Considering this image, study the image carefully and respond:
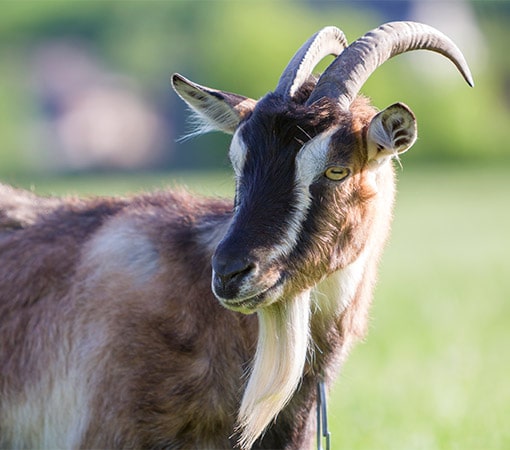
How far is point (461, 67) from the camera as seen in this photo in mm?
5332

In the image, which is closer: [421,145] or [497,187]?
[497,187]

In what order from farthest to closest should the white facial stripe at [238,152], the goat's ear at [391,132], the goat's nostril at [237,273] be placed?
1. the white facial stripe at [238,152]
2. the goat's ear at [391,132]
3. the goat's nostril at [237,273]

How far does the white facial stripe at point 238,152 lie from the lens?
491 centimetres

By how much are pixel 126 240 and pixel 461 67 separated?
190 centimetres

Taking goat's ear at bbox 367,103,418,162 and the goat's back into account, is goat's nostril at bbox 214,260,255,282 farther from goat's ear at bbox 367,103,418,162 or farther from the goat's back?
goat's ear at bbox 367,103,418,162

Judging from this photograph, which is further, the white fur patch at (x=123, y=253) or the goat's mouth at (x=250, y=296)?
the white fur patch at (x=123, y=253)

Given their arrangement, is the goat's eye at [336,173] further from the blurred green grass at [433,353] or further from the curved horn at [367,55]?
the blurred green grass at [433,353]

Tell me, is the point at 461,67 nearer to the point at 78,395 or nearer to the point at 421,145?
the point at 78,395

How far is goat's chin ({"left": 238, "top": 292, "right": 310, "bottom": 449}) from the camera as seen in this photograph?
4973mm

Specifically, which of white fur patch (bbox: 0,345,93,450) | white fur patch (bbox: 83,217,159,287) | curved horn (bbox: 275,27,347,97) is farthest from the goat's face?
white fur patch (bbox: 0,345,93,450)

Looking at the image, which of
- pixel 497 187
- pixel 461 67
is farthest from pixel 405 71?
pixel 461 67

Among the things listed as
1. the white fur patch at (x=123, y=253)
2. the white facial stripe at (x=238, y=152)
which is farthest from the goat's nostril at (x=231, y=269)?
the white fur patch at (x=123, y=253)

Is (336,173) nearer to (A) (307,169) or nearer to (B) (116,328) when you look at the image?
(A) (307,169)

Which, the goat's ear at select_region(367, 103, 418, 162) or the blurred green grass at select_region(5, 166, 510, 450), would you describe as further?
the blurred green grass at select_region(5, 166, 510, 450)
